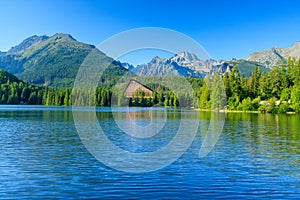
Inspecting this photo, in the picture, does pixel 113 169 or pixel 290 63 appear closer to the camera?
pixel 113 169

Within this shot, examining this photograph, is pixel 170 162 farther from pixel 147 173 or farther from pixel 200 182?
pixel 200 182

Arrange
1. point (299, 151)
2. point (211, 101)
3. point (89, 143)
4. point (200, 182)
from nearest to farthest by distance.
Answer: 1. point (200, 182)
2. point (299, 151)
3. point (89, 143)
4. point (211, 101)

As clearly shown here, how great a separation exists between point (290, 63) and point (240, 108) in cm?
2908

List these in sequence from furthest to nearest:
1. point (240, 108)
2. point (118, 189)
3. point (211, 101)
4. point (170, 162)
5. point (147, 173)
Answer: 1. point (211, 101)
2. point (240, 108)
3. point (170, 162)
4. point (147, 173)
5. point (118, 189)

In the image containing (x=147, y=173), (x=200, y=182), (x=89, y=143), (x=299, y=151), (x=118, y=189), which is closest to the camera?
(x=118, y=189)

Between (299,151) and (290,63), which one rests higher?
(290,63)

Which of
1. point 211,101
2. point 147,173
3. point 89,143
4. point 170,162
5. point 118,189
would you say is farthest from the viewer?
point 211,101

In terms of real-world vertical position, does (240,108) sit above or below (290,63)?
below

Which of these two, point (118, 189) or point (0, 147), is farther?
point (0, 147)

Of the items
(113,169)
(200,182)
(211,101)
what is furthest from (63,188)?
(211,101)

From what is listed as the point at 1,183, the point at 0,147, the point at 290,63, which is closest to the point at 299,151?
the point at 1,183

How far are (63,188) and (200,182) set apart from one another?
7755 millimetres

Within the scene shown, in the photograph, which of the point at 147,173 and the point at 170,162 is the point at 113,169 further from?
the point at 170,162

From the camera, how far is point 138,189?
18375 mm
